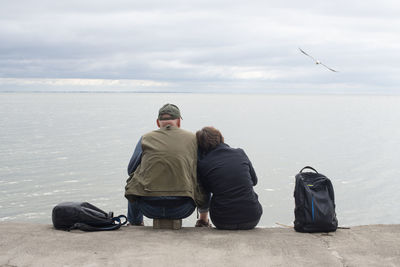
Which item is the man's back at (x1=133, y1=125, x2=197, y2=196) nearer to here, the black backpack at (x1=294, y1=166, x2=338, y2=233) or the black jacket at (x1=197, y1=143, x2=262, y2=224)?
the black jacket at (x1=197, y1=143, x2=262, y2=224)

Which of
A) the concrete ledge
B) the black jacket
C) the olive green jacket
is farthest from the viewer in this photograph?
the black jacket

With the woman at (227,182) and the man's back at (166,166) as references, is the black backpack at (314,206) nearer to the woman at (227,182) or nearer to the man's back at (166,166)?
the woman at (227,182)

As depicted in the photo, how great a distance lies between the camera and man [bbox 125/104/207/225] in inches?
219

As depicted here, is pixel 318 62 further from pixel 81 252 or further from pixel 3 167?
pixel 3 167

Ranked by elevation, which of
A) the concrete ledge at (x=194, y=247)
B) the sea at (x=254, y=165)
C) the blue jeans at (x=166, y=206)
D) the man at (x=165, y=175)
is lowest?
the sea at (x=254, y=165)

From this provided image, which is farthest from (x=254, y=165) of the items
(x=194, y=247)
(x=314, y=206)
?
(x=194, y=247)

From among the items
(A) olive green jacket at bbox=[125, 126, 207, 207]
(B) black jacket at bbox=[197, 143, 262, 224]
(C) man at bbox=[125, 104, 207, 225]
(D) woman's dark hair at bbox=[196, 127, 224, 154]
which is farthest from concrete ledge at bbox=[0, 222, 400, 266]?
(D) woman's dark hair at bbox=[196, 127, 224, 154]

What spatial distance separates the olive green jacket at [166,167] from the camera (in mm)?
5551

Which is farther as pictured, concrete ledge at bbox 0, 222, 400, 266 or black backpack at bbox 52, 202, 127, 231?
black backpack at bbox 52, 202, 127, 231

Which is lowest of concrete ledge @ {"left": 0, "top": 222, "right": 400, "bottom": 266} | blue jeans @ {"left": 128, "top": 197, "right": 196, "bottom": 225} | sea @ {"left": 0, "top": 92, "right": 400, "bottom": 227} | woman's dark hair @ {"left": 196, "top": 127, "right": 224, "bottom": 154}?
sea @ {"left": 0, "top": 92, "right": 400, "bottom": 227}

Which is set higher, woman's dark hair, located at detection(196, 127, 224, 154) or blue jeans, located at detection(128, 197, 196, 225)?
woman's dark hair, located at detection(196, 127, 224, 154)

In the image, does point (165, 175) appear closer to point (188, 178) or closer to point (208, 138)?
point (188, 178)

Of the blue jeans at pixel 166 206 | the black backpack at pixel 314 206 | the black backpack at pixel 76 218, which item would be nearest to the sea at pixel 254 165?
the black backpack at pixel 314 206

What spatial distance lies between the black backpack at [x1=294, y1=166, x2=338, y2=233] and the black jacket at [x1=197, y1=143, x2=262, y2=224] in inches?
21.9
